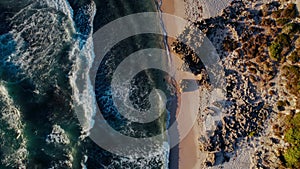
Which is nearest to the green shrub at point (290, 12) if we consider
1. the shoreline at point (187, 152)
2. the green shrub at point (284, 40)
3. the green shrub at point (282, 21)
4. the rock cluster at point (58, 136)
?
the green shrub at point (282, 21)

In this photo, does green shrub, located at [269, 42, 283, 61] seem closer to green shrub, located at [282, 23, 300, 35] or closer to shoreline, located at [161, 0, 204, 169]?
green shrub, located at [282, 23, 300, 35]

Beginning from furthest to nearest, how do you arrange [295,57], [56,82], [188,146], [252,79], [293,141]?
[56,82] < [188,146] < [252,79] < [295,57] < [293,141]

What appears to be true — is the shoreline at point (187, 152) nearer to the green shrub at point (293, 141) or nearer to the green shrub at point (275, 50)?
the green shrub at point (293, 141)

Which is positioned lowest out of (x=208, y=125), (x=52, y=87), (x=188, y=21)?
(x=208, y=125)

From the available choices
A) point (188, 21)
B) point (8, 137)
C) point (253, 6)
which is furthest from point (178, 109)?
point (8, 137)

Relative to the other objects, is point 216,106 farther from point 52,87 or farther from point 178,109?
point 52,87

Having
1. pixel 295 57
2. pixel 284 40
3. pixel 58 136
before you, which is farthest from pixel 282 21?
pixel 58 136

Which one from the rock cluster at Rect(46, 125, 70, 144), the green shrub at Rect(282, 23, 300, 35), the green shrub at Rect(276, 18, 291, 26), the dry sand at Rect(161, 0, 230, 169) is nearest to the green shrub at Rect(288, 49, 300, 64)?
the green shrub at Rect(282, 23, 300, 35)

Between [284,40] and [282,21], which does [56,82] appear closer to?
[284,40]
